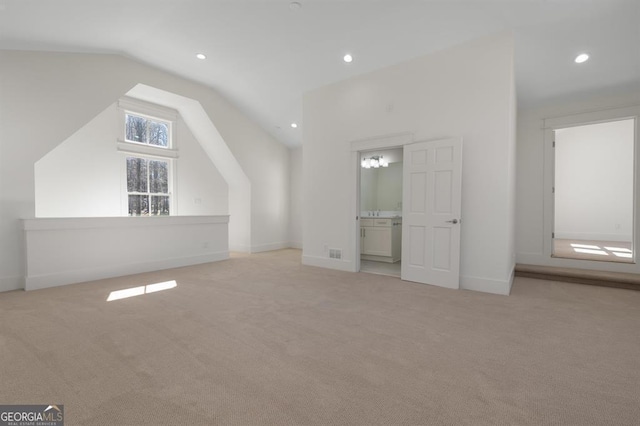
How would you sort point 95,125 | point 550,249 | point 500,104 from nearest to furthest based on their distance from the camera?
point 500,104
point 550,249
point 95,125

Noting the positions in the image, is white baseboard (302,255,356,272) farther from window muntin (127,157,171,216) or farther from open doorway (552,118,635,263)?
open doorway (552,118,635,263)

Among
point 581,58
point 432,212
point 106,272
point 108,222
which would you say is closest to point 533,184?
point 581,58

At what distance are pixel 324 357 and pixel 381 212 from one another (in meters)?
5.30

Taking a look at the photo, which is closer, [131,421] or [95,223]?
[131,421]

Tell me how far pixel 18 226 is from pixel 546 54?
8.09 metres

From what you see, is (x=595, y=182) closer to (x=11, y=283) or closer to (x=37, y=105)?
(x=37, y=105)

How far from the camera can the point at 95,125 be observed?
5.66 m

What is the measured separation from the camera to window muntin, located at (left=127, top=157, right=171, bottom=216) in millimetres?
6293

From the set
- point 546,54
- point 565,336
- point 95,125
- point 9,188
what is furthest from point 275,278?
point 546,54

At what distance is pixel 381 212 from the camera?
7.14m

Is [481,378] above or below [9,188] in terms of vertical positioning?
below

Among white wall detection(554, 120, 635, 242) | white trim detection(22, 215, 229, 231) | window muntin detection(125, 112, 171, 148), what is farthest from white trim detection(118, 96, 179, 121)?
white wall detection(554, 120, 635, 242)

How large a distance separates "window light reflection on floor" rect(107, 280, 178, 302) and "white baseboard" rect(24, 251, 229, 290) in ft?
3.43

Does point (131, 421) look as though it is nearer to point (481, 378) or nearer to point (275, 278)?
point (481, 378)
